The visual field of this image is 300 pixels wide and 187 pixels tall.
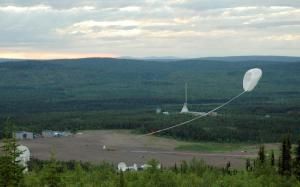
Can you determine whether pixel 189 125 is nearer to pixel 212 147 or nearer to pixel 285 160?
pixel 212 147

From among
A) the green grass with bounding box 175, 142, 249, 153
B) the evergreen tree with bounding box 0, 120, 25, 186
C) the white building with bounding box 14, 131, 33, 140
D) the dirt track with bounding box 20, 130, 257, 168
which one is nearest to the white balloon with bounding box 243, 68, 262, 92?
the evergreen tree with bounding box 0, 120, 25, 186

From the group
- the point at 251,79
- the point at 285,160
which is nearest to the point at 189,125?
the point at 285,160

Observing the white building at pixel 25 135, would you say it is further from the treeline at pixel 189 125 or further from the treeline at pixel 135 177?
the treeline at pixel 135 177

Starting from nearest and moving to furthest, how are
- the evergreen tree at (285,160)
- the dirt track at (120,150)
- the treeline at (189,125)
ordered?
the evergreen tree at (285,160) → the dirt track at (120,150) → the treeline at (189,125)

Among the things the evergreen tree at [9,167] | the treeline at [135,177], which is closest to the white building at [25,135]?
the treeline at [135,177]

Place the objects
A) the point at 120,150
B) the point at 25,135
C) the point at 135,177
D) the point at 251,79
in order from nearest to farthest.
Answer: the point at 251,79, the point at 135,177, the point at 120,150, the point at 25,135

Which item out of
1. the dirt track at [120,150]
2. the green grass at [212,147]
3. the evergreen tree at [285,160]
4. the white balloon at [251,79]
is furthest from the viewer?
the green grass at [212,147]

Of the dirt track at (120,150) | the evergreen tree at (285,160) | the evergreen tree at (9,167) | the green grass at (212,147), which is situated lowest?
the green grass at (212,147)

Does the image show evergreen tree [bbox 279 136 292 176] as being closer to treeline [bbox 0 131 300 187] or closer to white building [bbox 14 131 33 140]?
treeline [bbox 0 131 300 187]

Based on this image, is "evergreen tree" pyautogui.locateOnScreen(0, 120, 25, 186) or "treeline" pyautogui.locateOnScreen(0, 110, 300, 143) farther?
"treeline" pyautogui.locateOnScreen(0, 110, 300, 143)
